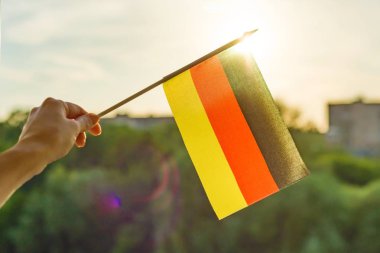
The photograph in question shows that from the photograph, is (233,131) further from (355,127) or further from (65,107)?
(355,127)

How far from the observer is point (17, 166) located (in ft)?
1.33

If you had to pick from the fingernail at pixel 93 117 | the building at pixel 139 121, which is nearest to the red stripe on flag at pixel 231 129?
the fingernail at pixel 93 117

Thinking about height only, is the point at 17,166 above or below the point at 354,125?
above

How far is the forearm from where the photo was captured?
40 cm

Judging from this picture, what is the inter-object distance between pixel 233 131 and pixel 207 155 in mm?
43

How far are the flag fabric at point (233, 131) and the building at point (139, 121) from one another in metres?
18.7

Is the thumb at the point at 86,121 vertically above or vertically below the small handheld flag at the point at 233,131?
above

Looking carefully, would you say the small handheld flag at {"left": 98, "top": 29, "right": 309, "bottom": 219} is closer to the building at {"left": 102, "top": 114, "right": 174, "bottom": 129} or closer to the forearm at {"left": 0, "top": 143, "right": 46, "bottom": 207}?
the forearm at {"left": 0, "top": 143, "right": 46, "bottom": 207}

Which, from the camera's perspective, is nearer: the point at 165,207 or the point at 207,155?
the point at 207,155

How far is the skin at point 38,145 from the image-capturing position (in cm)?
40

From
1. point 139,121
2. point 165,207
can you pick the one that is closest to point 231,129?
point 165,207

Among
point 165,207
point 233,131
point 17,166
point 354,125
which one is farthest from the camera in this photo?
point 354,125

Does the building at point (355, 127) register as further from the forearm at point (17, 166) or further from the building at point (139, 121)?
the forearm at point (17, 166)

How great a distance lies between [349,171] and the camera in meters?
19.8
